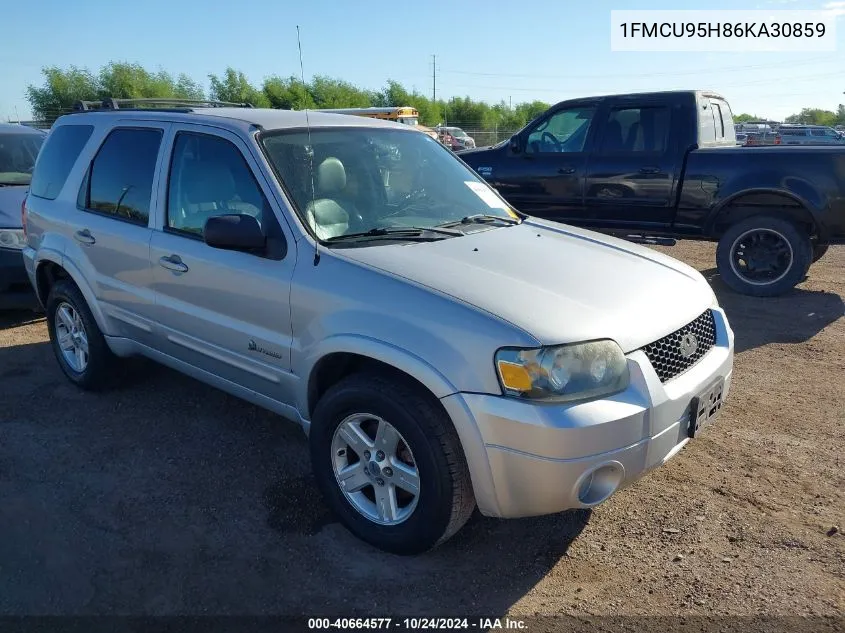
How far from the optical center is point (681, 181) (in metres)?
7.45

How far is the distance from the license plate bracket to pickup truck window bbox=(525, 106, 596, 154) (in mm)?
5595

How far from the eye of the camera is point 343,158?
3.65 meters

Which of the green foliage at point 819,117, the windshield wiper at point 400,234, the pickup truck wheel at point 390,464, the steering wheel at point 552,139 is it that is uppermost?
the green foliage at point 819,117

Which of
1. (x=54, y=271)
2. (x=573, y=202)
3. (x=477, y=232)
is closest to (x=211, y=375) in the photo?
(x=477, y=232)

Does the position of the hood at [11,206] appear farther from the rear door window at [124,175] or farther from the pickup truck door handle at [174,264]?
the pickup truck door handle at [174,264]

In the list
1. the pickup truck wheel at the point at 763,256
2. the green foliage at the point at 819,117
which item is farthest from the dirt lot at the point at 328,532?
the green foliage at the point at 819,117

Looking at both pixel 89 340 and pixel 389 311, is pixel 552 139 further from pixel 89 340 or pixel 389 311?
pixel 389 311

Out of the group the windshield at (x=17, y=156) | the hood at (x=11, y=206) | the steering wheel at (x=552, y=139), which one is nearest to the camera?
the hood at (x=11, y=206)

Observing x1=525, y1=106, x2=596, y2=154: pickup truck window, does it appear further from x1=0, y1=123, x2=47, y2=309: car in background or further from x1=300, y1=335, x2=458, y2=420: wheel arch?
x1=300, y1=335, x2=458, y2=420: wheel arch

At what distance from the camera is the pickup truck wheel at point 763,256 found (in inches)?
278

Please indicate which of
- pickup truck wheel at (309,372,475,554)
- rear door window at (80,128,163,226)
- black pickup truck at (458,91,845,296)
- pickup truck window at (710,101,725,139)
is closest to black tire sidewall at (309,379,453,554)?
pickup truck wheel at (309,372,475,554)

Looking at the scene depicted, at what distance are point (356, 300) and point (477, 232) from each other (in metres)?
1.00

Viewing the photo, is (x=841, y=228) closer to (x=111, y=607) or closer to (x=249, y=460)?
(x=249, y=460)

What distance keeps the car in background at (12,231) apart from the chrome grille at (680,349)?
547 centimetres
